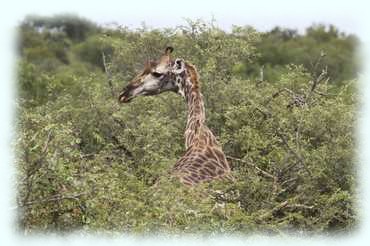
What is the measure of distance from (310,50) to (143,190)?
1445cm

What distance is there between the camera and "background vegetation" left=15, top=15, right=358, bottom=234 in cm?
362

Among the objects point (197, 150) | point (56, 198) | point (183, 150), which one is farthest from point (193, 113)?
point (56, 198)

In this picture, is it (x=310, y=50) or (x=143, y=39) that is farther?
(x=310, y=50)

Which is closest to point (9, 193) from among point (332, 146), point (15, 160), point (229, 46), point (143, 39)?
point (15, 160)

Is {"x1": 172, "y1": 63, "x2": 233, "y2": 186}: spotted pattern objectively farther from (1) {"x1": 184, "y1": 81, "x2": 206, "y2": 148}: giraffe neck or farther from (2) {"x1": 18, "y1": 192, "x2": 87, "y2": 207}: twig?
(2) {"x1": 18, "y1": 192, "x2": 87, "y2": 207}: twig

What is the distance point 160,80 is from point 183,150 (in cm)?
40

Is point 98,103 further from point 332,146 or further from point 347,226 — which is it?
point 347,226

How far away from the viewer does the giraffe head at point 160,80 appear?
18.2 ft

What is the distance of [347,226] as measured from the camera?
4.43m

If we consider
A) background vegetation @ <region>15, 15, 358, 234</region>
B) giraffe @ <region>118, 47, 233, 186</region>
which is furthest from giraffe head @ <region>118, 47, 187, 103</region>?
background vegetation @ <region>15, 15, 358, 234</region>

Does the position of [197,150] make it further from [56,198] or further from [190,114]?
[56,198]

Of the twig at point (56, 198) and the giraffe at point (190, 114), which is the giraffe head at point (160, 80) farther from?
the twig at point (56, 198)

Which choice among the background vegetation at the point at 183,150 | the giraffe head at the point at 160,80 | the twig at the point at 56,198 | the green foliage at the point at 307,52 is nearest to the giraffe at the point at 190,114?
the giraffe head at the point at 160,80

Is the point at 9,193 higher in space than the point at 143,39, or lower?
lower
